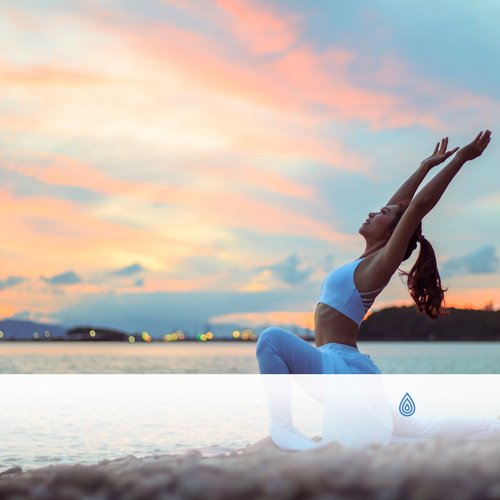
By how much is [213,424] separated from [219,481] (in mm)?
8282

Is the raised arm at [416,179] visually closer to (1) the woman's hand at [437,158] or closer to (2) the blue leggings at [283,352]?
(1) the woman's hand at [437,158]

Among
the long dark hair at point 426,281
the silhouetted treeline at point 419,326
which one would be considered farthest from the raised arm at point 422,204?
the silhouetted treeline at point 419,326

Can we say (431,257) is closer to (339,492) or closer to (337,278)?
(337,278)

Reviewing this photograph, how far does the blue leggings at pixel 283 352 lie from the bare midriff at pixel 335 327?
0.26 metres

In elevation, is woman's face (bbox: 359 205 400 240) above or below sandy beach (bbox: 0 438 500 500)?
above

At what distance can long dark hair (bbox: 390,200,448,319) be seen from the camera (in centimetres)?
425

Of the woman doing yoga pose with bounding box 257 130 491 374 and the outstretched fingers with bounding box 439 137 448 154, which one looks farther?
the outstretched fingers with bounding box 439 137 448 154

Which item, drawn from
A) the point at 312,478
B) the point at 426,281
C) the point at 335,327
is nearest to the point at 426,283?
the point at 426,281

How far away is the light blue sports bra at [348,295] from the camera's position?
407 cm

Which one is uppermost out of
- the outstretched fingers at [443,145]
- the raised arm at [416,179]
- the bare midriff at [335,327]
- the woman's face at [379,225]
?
the outstretched fingers at [443,145]

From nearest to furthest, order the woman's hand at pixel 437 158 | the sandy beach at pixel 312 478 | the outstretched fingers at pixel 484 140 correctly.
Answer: the sandy beach at pixel 312 478 < the outstretched fingers at pixel 484 140 < the woman's hand at pixel 437 158

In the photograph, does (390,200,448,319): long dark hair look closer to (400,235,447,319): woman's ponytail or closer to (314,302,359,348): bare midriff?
(400,235,447,319): woman's ponytail

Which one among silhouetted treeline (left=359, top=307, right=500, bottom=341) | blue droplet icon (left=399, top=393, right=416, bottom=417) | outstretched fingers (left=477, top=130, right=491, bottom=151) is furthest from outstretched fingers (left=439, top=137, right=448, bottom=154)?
silhouetted treeline (left=359, top=307, right=500, bottom=341)

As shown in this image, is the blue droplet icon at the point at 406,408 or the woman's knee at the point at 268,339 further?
the blue droplet icon at the point at 406,408
